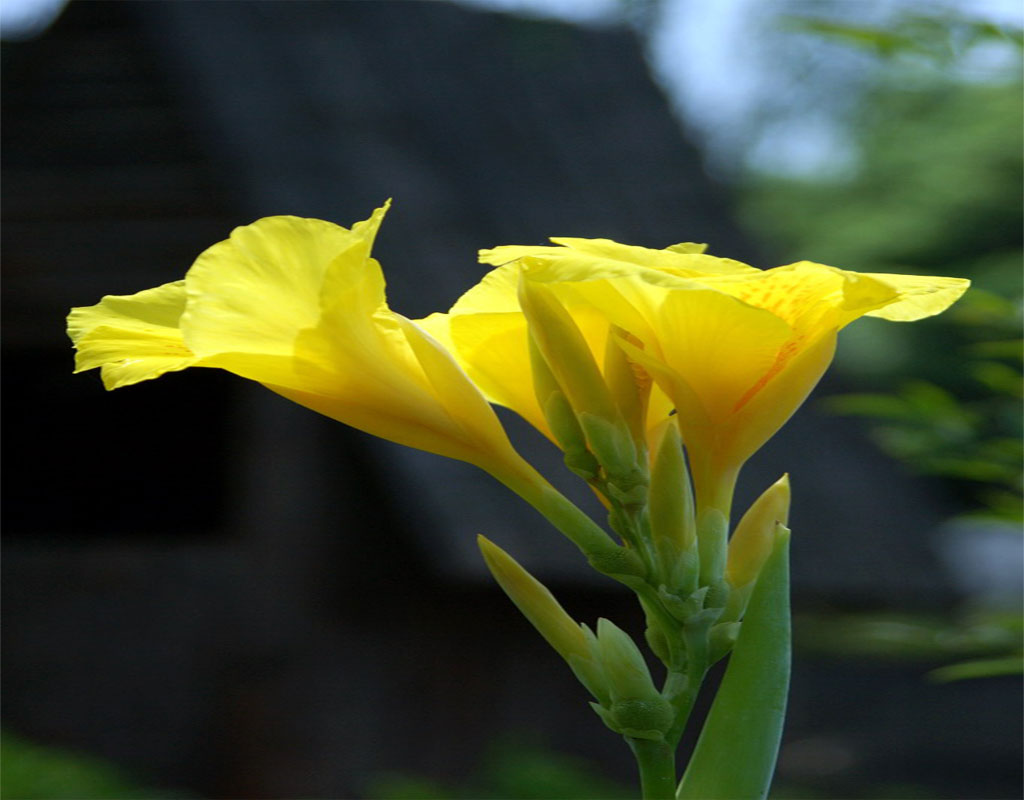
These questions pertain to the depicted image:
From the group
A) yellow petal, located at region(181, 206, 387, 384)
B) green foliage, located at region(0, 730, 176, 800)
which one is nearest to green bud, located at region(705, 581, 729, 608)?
yellow petal, located at region(181, 206, 387, 384)

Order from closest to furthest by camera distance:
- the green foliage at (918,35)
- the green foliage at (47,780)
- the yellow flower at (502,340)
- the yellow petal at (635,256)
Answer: the yellow petal at (635,256) → the yellow flower at (502,340) → the green foliage at (918,35) → the green foliage at (47,780)

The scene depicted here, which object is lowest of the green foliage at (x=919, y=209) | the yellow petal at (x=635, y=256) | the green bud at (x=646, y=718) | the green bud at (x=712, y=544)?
the green bud at (x=646, y=718)

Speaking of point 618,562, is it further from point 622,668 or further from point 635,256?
point 635,256

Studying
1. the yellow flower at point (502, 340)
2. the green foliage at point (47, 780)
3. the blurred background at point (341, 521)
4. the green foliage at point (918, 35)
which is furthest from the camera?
the blurred background at point (341, 521)

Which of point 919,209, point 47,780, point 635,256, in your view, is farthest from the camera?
point 919,209

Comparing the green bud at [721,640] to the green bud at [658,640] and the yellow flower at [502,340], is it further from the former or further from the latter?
the yellow flower at [502,340]

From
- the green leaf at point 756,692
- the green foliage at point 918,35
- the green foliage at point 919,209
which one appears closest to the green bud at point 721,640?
the green leaf at point 756,692

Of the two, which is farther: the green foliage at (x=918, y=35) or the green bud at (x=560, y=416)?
the green foliage at (x=918, y=35)

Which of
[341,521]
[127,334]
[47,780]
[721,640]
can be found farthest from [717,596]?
[341,521]

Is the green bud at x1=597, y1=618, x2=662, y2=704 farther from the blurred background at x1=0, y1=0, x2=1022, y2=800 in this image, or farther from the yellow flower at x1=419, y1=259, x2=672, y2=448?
the blurred background at x1=0, y1=0, x2=1022, y2=800
